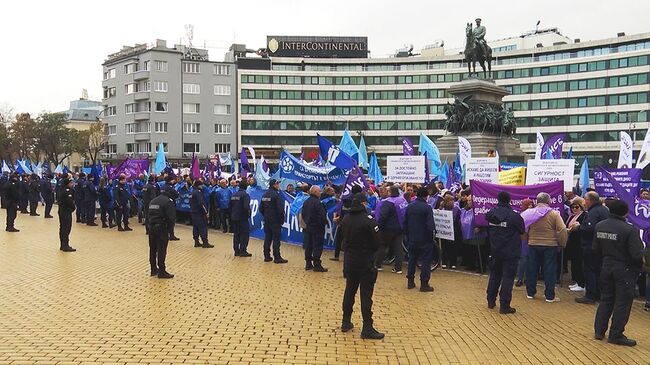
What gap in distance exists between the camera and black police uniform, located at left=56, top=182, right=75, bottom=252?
52.0ft

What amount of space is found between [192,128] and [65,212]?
7355 centimetres

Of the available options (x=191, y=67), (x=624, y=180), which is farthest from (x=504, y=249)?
(x=191, y=67)

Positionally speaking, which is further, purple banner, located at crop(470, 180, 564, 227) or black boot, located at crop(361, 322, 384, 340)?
purple banner, located at crop(470, 180, 564, 227)

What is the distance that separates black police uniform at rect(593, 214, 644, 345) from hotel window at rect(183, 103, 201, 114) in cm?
8362

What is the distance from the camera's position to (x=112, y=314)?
8.94 m

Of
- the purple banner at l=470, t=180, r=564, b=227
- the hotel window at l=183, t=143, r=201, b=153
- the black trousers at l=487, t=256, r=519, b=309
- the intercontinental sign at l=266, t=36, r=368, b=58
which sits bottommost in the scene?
the black trousers at l=487, t=256, r=519, b=309

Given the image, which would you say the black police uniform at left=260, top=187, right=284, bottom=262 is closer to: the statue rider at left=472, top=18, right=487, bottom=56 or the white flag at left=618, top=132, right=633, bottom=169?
the white flag at left=618, top=132, right=633, bottom=169

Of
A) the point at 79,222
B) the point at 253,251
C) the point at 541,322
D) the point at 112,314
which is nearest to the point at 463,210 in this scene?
the point at 541,322

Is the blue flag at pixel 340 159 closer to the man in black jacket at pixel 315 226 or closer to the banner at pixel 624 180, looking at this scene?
the man in black jacket at pixel 315 226

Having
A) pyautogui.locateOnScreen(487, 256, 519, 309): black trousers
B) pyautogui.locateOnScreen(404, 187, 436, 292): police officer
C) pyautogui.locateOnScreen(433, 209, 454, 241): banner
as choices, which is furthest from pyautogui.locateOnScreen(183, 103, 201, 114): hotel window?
pyautogui.locateOnScreen(487, 256, 519, 309): black trousers

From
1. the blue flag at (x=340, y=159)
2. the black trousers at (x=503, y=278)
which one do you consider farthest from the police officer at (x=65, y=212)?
the black trousers at (x=503, y=278)

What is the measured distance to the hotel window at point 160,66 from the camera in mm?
85125

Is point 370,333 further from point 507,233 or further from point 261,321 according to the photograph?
point 507,233

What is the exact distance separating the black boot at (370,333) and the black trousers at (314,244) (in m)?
5.25
